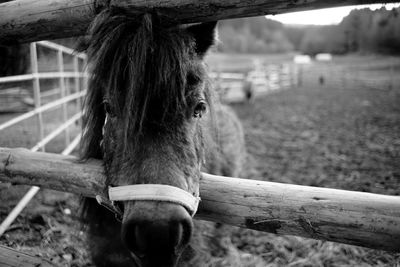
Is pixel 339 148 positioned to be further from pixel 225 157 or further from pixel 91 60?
pixel 91 60

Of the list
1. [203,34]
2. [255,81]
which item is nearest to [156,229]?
[203,34]

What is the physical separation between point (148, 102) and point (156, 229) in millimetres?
607

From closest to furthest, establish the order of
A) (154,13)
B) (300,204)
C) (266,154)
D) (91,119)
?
(300,204)
(154,13)
(91,119)
(266,154)

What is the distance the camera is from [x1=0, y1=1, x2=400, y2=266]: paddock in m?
1.14

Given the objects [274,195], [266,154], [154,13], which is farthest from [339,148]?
[154,13]

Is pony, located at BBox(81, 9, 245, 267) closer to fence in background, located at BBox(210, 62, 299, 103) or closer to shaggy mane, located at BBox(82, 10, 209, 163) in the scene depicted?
shaggy mane, located at BBox(82, 10, 209, 163)

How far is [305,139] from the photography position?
23.0ft

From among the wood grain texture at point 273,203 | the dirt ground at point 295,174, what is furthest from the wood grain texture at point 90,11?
the dirt ground at point 295,174

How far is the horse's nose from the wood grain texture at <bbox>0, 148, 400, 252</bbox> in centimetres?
38

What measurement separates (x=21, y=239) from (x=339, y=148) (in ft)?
19.8

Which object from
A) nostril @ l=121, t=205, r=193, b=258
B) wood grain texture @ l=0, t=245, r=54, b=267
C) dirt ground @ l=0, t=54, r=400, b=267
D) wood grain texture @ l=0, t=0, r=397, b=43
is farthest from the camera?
dirt ground @ l=0, t=54, r=400, b=267

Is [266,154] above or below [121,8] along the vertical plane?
below

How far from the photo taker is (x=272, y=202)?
52.4 inches

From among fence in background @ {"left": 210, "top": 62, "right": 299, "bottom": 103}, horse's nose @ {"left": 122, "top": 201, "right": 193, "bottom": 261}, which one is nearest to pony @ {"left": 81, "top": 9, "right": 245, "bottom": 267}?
horse's nose @ {"left": 122, "top": 201, "right": 193, "bottom": 261}
